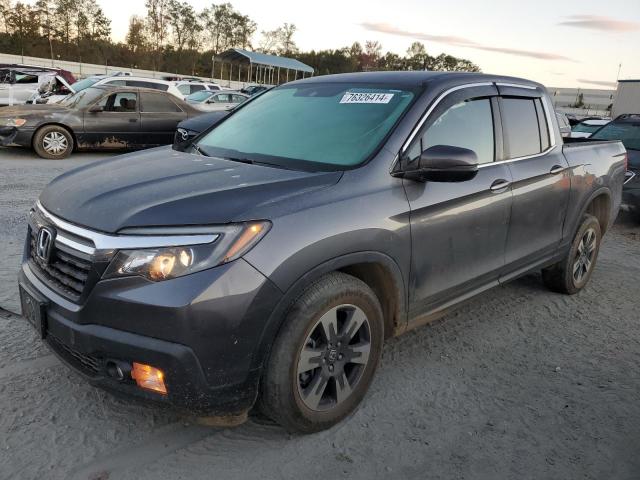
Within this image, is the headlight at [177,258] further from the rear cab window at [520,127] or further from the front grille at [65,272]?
the rear cab window at [520,127]

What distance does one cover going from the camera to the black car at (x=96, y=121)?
10.6 meters

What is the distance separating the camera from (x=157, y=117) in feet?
38.9

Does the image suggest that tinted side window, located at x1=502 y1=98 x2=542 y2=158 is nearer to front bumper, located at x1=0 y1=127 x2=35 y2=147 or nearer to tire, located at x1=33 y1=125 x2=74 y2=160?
tire, located at x1=33 y1=125 x2=74 y2=160

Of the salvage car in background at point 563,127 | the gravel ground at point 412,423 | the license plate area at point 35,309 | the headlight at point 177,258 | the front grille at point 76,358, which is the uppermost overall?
the salvage car in background at point 563,127

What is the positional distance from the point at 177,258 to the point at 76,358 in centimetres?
72

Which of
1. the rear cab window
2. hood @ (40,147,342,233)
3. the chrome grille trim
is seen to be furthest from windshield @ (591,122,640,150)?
the chrome grille trim

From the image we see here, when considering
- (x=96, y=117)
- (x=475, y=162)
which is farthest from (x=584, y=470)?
(x=96, y=117)

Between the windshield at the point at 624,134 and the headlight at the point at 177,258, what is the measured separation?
823 centimetres

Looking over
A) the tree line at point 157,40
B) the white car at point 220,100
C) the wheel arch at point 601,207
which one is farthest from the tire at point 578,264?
the tree line at point 157,40

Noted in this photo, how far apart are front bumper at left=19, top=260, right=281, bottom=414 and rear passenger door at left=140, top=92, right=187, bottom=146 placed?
9962mm

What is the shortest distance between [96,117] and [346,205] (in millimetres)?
9926

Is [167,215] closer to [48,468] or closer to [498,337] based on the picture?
[48,468]

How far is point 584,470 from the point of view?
8.85ft

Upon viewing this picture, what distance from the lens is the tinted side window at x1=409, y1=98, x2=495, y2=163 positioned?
3270mm
